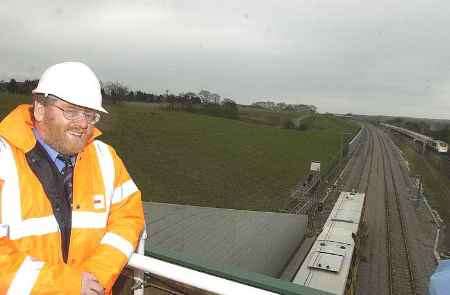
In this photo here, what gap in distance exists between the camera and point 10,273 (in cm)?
197

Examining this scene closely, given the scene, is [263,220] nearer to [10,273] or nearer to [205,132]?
[10,273]

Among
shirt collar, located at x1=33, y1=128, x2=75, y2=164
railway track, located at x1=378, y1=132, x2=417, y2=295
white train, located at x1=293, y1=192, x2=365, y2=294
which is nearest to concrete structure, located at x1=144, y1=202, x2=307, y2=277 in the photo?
white train, located at x1=293, y1=192, x2=365, y2=294

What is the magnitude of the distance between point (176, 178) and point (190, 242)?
26.5m

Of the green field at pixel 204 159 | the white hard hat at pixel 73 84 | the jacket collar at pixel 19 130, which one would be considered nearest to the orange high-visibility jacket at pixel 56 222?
the jacket collar at pixel 19 130

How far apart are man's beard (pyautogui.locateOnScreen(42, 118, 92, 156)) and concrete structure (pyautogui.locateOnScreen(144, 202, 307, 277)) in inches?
290

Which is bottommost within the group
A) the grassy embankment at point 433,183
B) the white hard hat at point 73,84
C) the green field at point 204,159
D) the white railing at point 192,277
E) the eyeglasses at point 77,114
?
the grassy embankment at point 433,183

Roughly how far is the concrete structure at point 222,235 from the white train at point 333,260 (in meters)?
1.78

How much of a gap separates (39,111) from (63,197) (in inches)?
23.8

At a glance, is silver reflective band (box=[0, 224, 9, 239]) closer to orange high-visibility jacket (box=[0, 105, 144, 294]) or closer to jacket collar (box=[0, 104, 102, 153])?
orange high-visibility jacket (box=[0, 105, 144, 294])

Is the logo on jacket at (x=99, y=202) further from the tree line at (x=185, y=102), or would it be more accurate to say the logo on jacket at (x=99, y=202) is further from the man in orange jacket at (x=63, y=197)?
the tree line at (x=185, y=102)

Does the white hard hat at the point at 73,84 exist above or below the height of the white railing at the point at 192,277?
above

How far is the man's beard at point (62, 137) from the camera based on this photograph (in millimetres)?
2510

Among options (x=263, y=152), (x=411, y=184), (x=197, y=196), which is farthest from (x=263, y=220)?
(x=411, y=184)

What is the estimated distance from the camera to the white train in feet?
48.5
